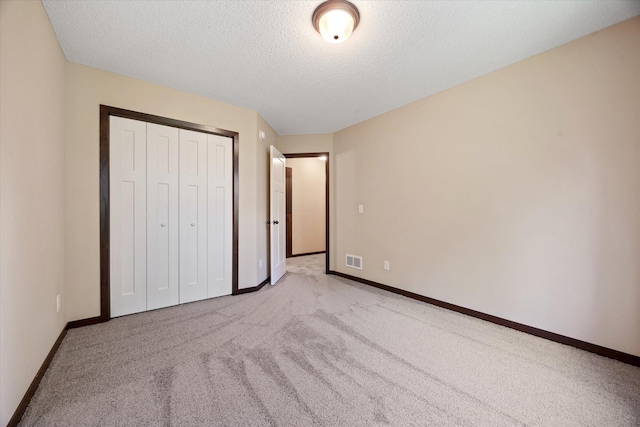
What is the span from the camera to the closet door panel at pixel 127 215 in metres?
2.43

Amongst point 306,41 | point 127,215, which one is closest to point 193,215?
point 127,215

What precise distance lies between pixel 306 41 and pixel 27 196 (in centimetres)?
213

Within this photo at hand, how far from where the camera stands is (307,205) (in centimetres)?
624

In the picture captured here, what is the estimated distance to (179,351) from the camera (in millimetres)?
1868

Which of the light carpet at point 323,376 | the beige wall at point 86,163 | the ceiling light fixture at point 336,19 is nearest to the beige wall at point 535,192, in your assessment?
the light carpet at point 323,376

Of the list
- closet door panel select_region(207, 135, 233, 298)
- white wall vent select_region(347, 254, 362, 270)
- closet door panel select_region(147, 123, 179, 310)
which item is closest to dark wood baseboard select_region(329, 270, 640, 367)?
white wall vent select_region(347, 254, 362, 270)

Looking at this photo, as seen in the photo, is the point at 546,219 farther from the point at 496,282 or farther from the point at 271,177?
the point at 271,177

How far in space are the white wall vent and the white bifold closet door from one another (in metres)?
1.86

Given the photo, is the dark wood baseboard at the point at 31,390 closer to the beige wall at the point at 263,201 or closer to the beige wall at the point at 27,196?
the beige wall at the point at 27,196

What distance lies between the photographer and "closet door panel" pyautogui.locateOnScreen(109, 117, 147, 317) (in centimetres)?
243

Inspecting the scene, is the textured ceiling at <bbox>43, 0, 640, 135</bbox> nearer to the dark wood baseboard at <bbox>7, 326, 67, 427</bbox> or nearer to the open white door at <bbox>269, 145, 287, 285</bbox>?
the open white door at <bbox>269, 145, 287, 285</bbox>

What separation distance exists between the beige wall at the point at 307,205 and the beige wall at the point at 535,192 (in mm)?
3144

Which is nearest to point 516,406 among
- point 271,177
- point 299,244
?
point 271,177

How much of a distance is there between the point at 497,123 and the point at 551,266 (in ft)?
4.52
